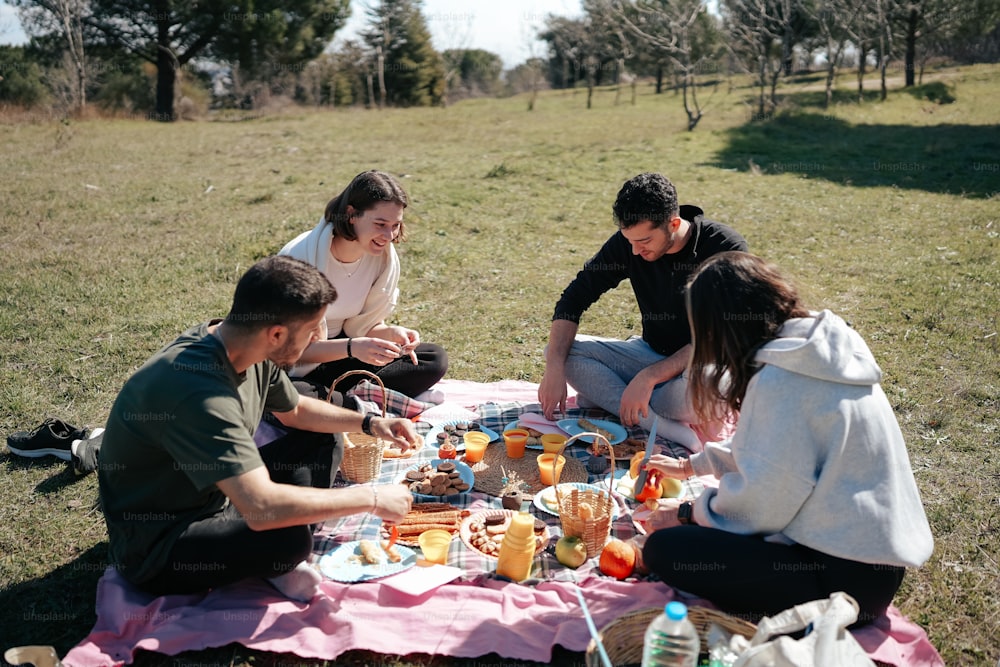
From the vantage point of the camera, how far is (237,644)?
2.96m

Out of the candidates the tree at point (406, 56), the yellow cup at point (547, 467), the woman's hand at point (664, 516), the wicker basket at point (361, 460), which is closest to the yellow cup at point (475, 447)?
the yellow cup at point (547, 467)

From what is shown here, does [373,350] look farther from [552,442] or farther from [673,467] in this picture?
[673,467]

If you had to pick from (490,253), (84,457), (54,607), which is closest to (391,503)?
(54,607)

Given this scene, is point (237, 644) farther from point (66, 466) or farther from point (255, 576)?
point (66, 466)

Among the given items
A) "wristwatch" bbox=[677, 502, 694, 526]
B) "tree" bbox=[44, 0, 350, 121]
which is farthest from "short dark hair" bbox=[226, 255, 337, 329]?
"tree" bbox=[44, 0, 350, 121]

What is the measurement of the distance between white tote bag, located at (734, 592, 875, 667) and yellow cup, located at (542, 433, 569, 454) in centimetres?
197

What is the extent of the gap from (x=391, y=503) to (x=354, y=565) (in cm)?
67

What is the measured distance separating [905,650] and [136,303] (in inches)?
277

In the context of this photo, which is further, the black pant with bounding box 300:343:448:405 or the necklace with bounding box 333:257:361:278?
the black pant with bounding box 300:343:448:405

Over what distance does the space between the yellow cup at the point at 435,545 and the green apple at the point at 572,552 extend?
0.54 meters

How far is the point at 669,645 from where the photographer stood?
2.42 m

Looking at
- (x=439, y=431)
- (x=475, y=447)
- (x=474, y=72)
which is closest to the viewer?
(x=475, y=447)

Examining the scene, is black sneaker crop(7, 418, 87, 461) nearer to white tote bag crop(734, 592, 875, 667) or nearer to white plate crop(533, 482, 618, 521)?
white plate crop(533, 482, 618, 521)

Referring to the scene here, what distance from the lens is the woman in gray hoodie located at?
2707 mm
